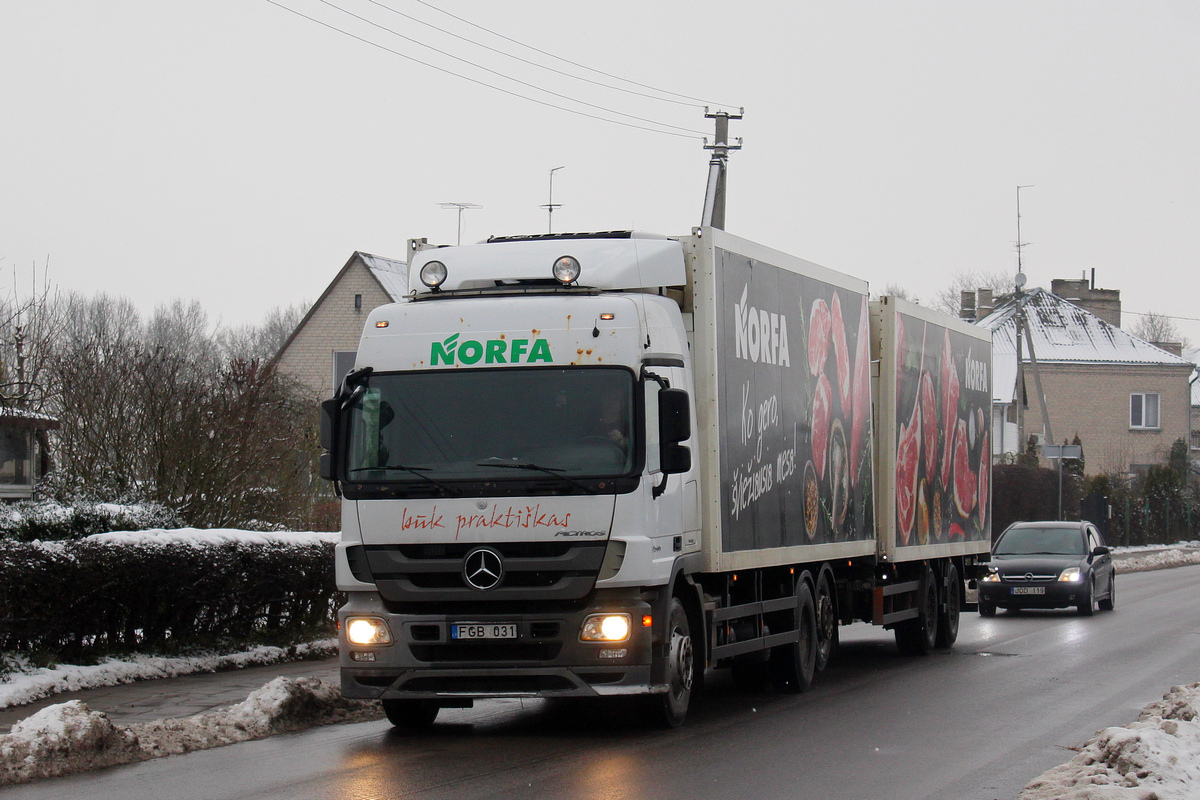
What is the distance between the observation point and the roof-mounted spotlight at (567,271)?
32.5 ft

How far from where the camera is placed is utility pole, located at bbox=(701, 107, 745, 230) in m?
24.8

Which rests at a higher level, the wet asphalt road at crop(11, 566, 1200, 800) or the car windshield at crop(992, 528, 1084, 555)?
the car windshield at crop(992, 528, 1084, 555)

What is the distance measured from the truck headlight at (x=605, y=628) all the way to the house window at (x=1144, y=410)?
205 feet

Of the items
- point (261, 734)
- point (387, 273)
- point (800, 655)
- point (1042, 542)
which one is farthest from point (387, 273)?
point (261, 734)

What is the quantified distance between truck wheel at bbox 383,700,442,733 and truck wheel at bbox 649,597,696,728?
1.61 m

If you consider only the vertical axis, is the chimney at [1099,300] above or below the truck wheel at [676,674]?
above

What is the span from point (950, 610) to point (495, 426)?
958cm

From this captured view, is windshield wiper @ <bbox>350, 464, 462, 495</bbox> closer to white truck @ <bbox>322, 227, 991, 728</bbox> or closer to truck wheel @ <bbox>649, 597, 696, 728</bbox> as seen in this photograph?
white truck @ <bbox>322, 227, 991, 728</bbox>

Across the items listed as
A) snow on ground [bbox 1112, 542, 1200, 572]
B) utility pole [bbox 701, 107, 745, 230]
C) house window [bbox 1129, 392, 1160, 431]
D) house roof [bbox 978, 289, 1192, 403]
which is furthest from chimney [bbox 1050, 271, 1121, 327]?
utility pole [bbox 701, 107, 745, 230]

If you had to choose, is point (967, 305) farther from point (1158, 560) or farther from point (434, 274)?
point (434, 274)

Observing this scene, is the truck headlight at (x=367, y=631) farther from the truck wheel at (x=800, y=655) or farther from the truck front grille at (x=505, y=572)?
the truck wheel at (x=800, y=655)

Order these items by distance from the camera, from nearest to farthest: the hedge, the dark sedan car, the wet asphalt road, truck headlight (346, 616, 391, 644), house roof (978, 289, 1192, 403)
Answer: the wet asphalt road < truck headlight (346, 616, 391, 644) < the hedge < the dark sedan car < house roof (978, 289, 1192, 403)

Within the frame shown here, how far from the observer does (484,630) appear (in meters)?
9.12

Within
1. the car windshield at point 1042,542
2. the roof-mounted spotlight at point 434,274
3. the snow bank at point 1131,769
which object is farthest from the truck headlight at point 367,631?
the car windshield at point 1042,542
